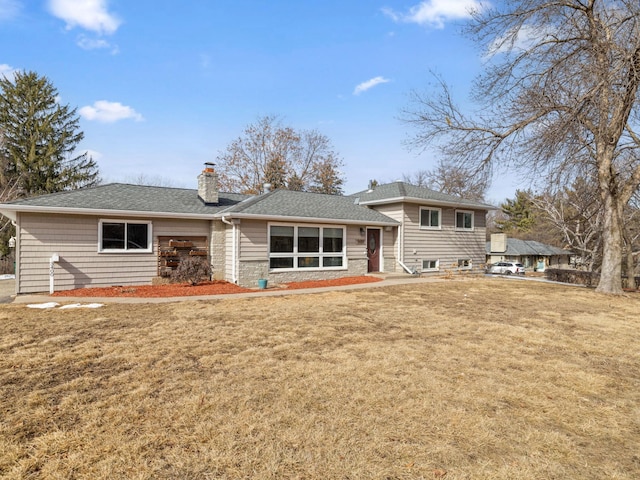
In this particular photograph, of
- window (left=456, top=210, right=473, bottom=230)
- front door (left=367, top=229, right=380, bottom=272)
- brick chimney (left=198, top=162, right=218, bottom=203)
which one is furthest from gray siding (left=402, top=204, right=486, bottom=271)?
brick chimney (left=198, top=162, right=218, bottom=203)

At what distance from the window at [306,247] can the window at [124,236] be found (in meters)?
4.41

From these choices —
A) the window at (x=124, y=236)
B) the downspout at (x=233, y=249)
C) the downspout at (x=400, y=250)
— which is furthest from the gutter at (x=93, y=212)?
the downspout at (x=400, y=250)

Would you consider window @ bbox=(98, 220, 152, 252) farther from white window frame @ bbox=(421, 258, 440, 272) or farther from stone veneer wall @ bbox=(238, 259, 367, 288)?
white window frame @ bbox=(421, 258, 440, 272)

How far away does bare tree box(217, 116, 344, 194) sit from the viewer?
31.7m

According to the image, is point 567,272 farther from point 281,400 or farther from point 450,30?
point 281,400

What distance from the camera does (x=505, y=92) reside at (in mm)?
12625

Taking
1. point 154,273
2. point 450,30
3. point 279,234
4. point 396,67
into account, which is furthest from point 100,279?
point 450,30

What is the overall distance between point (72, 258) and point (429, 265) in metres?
15.0

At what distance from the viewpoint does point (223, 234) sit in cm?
1388

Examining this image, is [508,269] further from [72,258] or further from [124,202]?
[72,258]

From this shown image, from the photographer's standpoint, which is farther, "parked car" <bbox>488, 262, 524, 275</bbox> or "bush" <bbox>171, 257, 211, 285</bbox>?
"parked car" <bbox>488, 262, 524, 275</bbox>

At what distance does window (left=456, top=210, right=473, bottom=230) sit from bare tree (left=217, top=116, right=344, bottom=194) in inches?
655

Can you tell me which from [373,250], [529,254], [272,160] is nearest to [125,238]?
[373,250]

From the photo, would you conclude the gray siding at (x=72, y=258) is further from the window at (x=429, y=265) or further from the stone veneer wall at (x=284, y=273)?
the window at (x=429, y=265)
